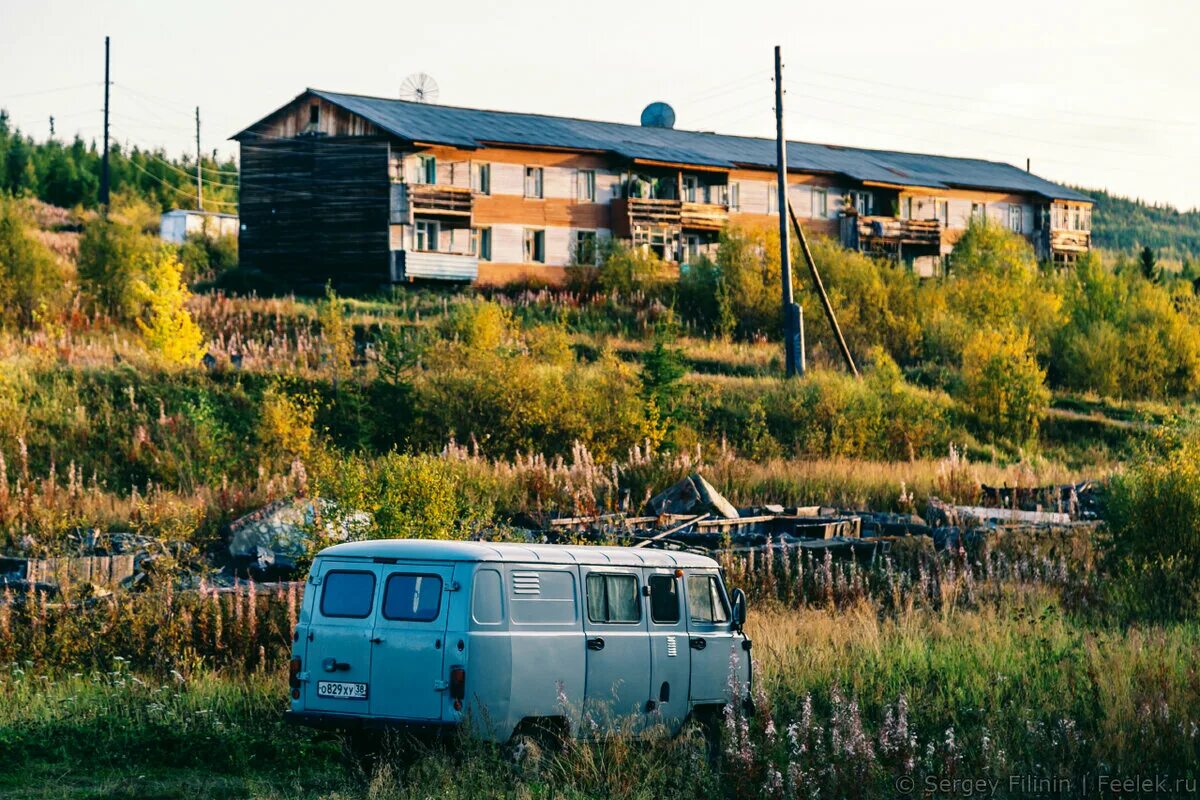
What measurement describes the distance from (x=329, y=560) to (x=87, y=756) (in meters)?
2.97

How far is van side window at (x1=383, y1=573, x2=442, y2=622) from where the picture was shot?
12.3m

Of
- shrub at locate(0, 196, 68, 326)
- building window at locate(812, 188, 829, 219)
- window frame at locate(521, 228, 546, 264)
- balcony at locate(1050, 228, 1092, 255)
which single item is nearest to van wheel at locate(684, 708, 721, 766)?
shrub at locate(0, 196, 68, 326)

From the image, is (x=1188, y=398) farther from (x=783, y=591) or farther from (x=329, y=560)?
(x=329, y=560)

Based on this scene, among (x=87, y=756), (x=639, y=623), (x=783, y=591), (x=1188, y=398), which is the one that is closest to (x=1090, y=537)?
(x=783, y=591)

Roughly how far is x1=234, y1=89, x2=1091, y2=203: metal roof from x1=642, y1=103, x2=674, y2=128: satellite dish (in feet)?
8.69

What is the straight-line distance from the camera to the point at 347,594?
41.8 feet

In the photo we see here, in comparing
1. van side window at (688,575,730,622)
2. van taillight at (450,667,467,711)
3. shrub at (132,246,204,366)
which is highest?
shrub at (132,246,204,366)

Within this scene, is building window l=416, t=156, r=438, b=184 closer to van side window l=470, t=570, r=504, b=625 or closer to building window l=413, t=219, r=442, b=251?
building window l=413, t=219, r=442, b=251

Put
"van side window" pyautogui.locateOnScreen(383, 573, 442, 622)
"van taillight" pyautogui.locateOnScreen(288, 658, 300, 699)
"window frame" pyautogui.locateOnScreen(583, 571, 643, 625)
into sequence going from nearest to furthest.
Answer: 1. "van side window" pyautogui.locateOnScreen(383, 573, 442, 622)
2. "van taillight" pyautogui.locateOnScreen(288, 658, 300, 699)
3. "window frame" pyautogui.locateOnScreen(583, 571, 643, 625)

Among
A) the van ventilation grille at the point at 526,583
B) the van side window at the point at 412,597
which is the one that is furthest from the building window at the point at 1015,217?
the van side window at the point at 412,597

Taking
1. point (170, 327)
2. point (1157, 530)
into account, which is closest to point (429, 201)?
point (170, 327)

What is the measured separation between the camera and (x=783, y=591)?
74.8ft

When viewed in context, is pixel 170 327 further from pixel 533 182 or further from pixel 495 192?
pixel 533 182

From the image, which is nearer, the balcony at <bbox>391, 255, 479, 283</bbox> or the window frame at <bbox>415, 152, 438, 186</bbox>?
the balcony at <bbox>391, 255, 479, 283</bbox>
